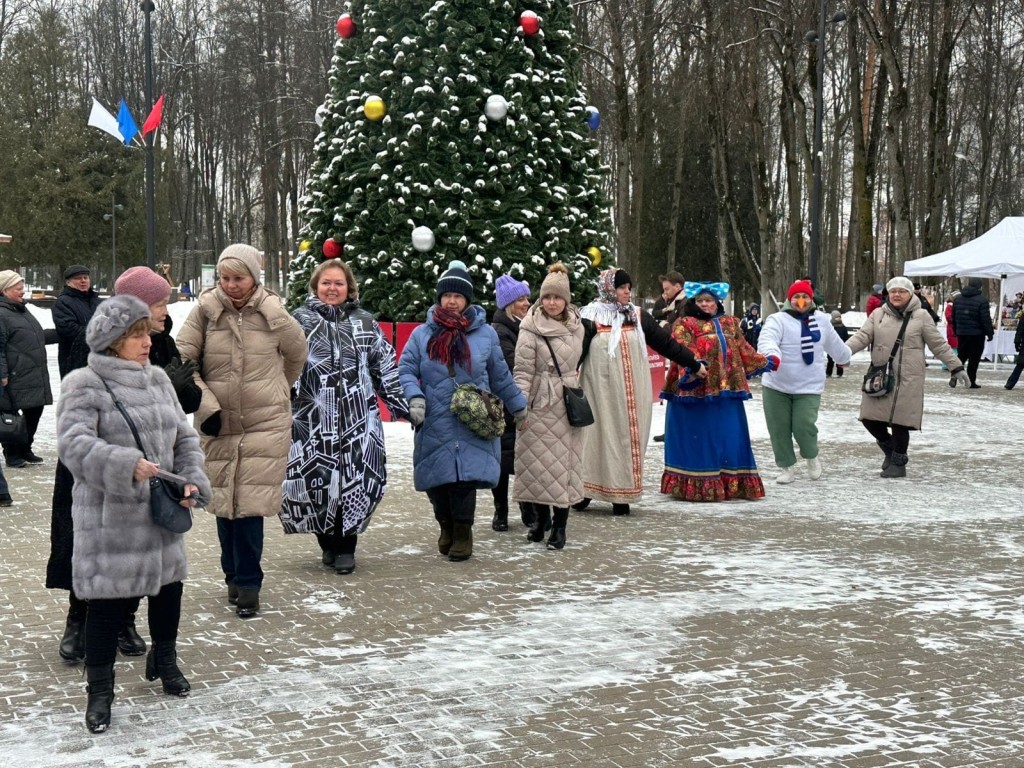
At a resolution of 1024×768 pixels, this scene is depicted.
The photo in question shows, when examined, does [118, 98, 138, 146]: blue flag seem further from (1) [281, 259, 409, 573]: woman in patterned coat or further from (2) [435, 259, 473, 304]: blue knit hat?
(1) [281, 259, 409, 573]: woman in patterned coat

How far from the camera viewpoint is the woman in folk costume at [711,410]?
9883 mm

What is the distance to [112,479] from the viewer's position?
4.52 m

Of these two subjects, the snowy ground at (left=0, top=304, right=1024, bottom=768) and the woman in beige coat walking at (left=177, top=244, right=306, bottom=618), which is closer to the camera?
the snowy ground at (left=0, top=304, right=1024, bottom=768)

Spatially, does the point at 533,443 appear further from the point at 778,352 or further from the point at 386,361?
the point at 778,352

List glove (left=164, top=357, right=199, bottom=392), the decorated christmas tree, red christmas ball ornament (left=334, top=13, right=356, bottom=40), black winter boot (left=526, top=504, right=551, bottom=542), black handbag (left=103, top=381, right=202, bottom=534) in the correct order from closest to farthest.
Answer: black handbag (left=103, top=381, right=202, bottom=534) < glove (left=164, top=357, right=199, bottom=392) < black winter boot (left=526, top=504, right=551, bottom=542) < the decorated christmas tree < red christmas ball ornament (left=334, top=13, right=356, bottom=40)

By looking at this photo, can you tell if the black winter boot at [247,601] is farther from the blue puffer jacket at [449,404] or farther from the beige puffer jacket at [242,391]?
the blue puffer jacket at [449,404]

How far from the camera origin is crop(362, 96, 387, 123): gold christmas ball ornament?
14867mm

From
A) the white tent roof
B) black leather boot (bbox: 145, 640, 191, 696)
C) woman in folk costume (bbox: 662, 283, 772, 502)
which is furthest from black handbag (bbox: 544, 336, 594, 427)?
the white tent roof

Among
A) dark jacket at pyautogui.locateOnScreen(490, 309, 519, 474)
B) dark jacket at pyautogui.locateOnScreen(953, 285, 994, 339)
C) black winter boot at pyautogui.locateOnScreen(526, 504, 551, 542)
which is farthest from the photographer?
dark jacket at pyautogui.locateOnScreen(953, 285, 994, 339)

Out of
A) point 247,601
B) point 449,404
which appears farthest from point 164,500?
point 449,404

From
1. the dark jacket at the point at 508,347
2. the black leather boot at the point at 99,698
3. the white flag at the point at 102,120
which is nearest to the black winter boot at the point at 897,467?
the dark jacket at the point at 508,347

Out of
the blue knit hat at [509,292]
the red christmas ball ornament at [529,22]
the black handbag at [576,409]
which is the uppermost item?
the red christmas ball ornament at [529,22]

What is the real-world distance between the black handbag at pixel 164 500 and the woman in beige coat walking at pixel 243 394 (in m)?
1.46

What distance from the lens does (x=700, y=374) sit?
9594 mm
